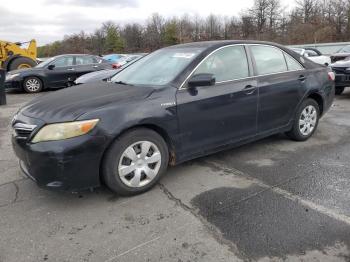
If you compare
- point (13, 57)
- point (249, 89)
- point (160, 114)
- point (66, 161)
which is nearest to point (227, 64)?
point (249, 89)

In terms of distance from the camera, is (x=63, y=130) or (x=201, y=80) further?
(x=201, y=80)

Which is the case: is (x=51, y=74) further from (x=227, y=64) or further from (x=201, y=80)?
(x=201, y=80)

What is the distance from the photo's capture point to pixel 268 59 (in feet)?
15.6

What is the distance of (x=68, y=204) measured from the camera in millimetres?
3498

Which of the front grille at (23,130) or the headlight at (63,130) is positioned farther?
the front grille at (23,130)

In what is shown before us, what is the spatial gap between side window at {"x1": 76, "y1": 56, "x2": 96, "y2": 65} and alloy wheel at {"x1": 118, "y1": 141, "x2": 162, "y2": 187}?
1079cm

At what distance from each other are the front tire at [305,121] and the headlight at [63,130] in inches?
127

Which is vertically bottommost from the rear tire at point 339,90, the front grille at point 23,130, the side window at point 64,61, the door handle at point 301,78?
the rear tire at point 339,90

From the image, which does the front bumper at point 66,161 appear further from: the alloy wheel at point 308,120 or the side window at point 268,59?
the alloy wheel at point 308,120

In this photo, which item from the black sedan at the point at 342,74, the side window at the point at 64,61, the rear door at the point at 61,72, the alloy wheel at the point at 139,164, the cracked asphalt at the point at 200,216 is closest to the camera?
the cracked asphalt at the point at 200,216

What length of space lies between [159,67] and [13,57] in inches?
569

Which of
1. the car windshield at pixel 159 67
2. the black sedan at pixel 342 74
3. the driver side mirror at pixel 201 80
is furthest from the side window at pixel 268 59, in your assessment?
the black sedan at pixel 342 74

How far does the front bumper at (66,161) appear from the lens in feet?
10.2

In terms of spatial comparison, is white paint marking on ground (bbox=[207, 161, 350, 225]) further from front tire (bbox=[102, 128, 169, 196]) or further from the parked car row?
the parked car row
